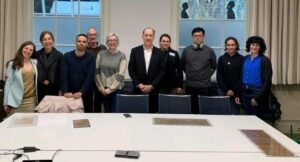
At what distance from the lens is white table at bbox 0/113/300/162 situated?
7.42 feet

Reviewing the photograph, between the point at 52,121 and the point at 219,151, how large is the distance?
1526 mm

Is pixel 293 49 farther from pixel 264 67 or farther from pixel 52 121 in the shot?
pixel 52 121

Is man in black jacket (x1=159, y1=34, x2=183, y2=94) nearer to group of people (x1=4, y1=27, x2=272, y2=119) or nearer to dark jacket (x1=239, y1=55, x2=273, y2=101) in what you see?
group of people (x1=4, y1=27, x2=272, y2=119)

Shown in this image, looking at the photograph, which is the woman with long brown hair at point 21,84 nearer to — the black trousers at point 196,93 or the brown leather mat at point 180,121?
the brown leather mat at point 180,121

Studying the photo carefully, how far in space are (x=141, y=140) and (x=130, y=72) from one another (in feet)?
6.90

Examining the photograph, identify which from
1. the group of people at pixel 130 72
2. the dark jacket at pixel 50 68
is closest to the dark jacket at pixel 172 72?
the group of people at pixel 130 72

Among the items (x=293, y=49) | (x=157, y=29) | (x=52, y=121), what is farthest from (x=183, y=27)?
(x=52, y=121)

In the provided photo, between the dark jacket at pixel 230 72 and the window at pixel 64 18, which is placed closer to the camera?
the dark jacket at pixel 230 72

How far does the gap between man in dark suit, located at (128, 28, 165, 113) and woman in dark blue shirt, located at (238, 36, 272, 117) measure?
107 centimetres

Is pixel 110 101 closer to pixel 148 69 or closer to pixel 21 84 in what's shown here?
pixel 148 69

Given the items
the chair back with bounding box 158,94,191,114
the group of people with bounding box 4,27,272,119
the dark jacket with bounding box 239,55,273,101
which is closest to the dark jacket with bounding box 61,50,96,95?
the group of people with bounding box 4,27,272,119

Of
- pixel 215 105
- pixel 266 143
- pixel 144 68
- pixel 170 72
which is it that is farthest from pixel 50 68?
pixel 266 143

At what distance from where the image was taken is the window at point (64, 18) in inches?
229

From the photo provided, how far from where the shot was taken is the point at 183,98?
412cm
